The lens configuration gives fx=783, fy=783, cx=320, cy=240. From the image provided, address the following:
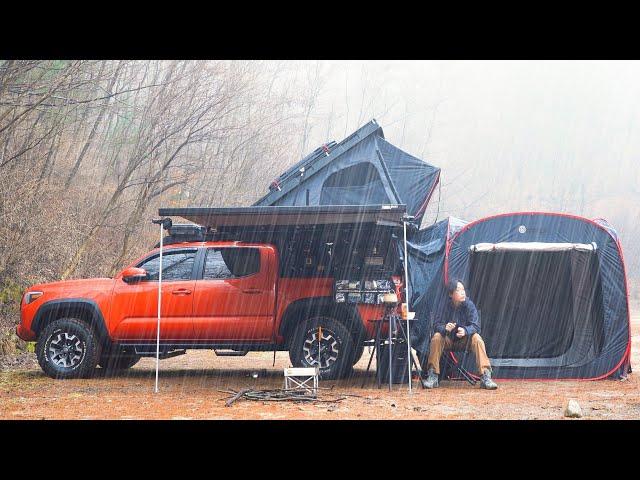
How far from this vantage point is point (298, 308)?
34.4 feet

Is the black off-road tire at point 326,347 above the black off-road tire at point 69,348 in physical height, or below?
above

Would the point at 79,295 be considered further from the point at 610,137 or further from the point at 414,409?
the point at 610,137

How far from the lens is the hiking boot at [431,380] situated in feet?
34.2

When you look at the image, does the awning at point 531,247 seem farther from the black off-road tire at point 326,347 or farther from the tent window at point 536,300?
the black off-road tire at point 326,347

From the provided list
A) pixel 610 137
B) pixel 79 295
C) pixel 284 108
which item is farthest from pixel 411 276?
pixel 610 137

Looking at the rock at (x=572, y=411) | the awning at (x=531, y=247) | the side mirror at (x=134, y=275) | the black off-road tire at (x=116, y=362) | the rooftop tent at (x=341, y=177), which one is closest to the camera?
the rock at (x=572, y=411)

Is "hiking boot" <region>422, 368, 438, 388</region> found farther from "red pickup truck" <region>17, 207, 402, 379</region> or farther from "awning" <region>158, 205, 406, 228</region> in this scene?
"awning" <region>158, 205, 406, 228</region>

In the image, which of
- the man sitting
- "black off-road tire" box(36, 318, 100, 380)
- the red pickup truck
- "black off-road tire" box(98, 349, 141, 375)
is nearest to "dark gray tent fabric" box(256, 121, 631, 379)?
the man sitting

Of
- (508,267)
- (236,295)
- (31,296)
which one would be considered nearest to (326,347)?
(236,295)

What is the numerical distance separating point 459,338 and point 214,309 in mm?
3326

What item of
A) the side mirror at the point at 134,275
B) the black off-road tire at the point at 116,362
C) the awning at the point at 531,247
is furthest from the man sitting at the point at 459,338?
the black off-road tire at the point at 116,362

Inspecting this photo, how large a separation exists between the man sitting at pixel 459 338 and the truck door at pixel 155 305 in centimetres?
329

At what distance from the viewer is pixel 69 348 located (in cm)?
1089

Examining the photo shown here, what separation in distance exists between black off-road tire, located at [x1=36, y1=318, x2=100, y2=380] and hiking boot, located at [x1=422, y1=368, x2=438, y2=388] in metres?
4.48
